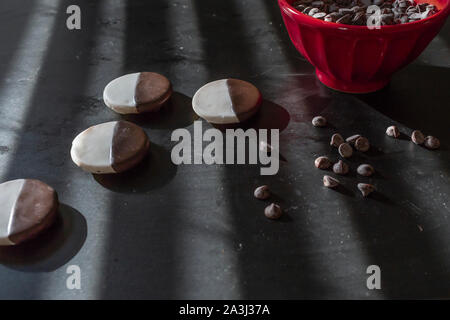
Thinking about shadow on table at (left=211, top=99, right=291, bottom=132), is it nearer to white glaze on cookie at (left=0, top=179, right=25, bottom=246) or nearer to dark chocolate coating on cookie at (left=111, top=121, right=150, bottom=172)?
dark chocolate coating on cookie at (left=111, top=121, right=150, bottom=172)

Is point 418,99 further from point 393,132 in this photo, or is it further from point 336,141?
point 336,141

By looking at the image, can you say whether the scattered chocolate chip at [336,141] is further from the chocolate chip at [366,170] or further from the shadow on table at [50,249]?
the shadow on table at [50,249]

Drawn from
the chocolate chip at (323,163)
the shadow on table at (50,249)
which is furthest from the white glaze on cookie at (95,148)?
the chocolate chip at (323,163)

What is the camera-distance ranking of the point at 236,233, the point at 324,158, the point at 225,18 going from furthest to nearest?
the point at 225,18
the point at 324,158
the point at 236,233

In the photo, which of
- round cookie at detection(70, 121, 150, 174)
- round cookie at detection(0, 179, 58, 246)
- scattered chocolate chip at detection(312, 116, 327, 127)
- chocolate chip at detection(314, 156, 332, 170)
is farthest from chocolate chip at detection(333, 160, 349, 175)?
round cookie at detection(0, 179, 58, 246)

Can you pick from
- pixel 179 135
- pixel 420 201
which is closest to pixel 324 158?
pixel 420 201

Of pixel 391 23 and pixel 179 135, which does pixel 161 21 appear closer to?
pixel 179 135
